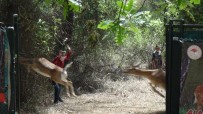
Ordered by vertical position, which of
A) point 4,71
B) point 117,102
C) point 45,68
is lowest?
point 117,102

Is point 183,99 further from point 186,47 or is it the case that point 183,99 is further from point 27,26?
point 27,26

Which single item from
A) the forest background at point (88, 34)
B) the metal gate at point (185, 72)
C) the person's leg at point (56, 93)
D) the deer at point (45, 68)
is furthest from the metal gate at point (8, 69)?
the person's leg at point (56, 93)

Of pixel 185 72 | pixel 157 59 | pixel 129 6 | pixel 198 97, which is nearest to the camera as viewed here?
pixel 129 6

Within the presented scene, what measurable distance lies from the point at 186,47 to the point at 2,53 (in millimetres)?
2599

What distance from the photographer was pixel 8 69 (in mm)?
6258

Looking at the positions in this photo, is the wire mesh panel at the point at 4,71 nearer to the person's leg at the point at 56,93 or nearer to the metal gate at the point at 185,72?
the metal gate at the point at 185,72

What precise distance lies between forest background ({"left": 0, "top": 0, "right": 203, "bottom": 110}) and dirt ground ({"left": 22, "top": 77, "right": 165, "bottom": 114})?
41cm

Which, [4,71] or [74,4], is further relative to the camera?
[4,71]

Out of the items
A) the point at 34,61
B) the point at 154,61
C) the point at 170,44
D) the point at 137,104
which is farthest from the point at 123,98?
the point at 170,44

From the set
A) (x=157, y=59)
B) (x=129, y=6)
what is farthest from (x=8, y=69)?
(x=157, y=59)

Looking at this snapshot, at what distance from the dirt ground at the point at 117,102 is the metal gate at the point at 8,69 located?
3925 mm

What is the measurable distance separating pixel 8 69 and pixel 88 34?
7853 mm

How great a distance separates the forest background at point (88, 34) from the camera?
199 inches

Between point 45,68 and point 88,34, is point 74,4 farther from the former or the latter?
point 88,34
